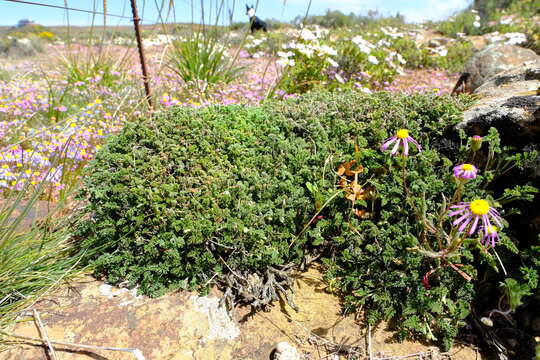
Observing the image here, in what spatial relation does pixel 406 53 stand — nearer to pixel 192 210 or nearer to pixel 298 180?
pixel 298 180

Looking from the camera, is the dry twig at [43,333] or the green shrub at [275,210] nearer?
the dry twig at [43,333]

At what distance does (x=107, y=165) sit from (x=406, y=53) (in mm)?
7860

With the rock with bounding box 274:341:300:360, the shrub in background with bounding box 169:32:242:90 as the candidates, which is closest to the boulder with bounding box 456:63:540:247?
the rock with bounding box 274:341:300:360

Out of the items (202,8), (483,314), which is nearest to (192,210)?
(483,314)

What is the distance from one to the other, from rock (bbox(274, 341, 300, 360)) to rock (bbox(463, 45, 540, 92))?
13.6 ft

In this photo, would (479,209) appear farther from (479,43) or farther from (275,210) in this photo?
(479,43)

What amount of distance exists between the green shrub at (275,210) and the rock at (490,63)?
2.39 meters

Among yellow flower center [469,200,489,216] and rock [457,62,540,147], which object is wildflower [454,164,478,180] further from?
rock [457,62,540,147]

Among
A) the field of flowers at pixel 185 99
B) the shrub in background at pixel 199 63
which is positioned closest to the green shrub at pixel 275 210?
the field of flowers at pixel 185 99

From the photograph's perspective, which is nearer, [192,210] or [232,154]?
[192,210]

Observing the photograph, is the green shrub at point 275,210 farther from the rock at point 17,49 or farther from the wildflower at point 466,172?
the rock at point 17,49

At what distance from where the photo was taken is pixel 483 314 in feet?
6.79

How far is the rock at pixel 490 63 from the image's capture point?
15.0 feet

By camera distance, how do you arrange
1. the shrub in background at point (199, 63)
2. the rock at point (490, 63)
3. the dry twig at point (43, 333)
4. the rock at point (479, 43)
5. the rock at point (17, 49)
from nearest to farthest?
1. the dry twig at point (43, 333)
2. the rock at point (490, 63)
3. the shrub in background at point (199, 63)
4. the rock at point (479, 43)
5. the rock at point (17, 49)
